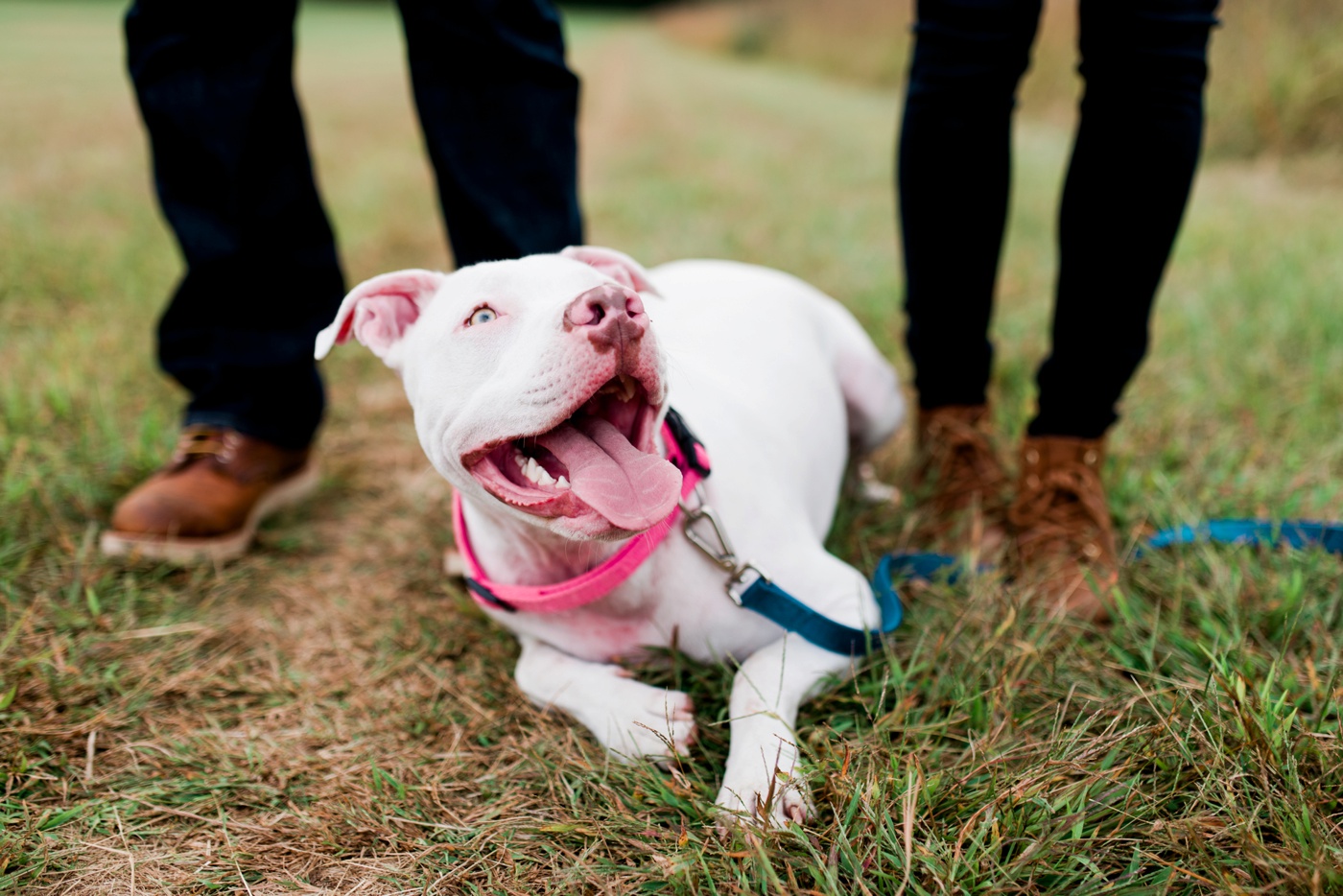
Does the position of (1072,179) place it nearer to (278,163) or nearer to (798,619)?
(798,619)

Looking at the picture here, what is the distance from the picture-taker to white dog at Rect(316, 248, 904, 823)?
1.42m

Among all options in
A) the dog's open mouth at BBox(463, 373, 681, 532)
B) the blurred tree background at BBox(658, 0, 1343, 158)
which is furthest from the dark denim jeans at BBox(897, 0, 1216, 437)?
the blurred tree background at BBox(658, 0, 1343, 158)

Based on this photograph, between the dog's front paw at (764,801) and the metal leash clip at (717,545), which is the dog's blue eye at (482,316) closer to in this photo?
the metal leash clip at (717,545)

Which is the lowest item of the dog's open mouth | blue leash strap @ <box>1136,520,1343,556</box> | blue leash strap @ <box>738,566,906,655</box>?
blue leash strap @ <box>1136,520,1343,556</box>

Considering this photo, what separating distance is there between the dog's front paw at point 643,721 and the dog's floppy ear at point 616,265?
80cm

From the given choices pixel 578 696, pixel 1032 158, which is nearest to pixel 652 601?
pixel 578 696

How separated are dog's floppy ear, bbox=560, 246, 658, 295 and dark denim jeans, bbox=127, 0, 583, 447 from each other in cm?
49

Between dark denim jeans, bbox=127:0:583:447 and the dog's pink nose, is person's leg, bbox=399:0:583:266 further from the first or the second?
the dog's pink nose

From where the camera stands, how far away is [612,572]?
63.2 inches

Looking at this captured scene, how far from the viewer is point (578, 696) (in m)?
1.72

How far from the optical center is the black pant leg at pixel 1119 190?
5.99 feet

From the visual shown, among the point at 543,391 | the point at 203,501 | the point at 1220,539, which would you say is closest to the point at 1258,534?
the point at 1220,539

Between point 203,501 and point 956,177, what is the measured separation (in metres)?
2.06

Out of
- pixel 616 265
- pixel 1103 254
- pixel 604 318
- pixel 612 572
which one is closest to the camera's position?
pixel 604 318
